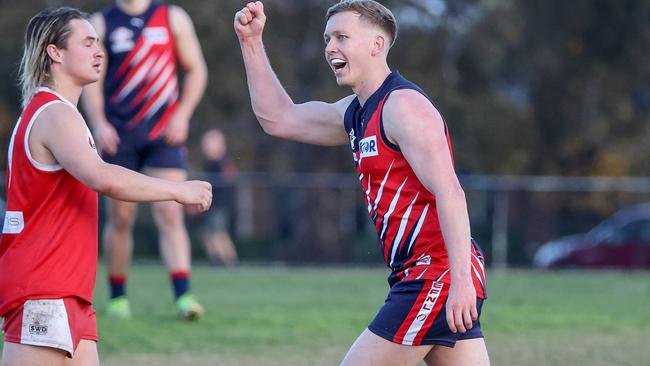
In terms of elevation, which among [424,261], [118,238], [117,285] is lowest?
[117,285]

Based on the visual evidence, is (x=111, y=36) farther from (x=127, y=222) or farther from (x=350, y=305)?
(x=350, y=305)

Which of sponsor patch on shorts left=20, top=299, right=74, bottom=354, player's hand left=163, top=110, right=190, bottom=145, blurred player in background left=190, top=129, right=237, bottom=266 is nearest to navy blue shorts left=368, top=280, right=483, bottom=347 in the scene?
sponsor patch on shorts left=20, top=299, right=74, bottom=354

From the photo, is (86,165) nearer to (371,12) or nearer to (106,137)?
(371,12)

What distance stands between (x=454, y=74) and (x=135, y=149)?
70.2ft

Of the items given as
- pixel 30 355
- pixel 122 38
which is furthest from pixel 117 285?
pixel 30 355

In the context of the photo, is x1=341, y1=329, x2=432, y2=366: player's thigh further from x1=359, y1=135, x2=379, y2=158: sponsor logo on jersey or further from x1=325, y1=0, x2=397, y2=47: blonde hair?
x1=325, y1=0, x2=397, y2=47: blonde hair

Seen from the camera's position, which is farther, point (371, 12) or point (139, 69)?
point (139, 69)

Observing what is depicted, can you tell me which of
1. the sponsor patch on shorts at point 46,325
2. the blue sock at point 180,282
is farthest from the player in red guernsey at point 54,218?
the blue sock at point 180,282

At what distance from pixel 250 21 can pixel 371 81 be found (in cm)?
81

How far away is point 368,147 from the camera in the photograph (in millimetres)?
4555

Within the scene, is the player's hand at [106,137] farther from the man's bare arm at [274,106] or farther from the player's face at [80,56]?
the player's face at [80,56]

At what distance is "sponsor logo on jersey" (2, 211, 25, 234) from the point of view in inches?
177

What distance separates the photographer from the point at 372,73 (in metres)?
4.70

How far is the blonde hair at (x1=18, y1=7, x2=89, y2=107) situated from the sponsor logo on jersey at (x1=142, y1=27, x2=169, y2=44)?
4.02m
